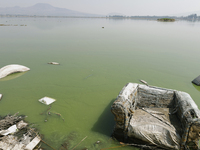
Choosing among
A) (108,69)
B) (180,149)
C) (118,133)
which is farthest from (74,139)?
(108,69)

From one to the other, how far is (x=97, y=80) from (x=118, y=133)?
289cm

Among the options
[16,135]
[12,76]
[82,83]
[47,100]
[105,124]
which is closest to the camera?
[16,135]

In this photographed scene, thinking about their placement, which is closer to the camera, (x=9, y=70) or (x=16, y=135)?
(x=16, y=135)

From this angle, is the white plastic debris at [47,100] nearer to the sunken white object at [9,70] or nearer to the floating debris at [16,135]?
the floating debris at [16,135]

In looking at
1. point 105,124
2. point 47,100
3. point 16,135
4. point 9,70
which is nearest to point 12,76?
point 9,70

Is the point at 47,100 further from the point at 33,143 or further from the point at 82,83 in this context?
the point at 33,143

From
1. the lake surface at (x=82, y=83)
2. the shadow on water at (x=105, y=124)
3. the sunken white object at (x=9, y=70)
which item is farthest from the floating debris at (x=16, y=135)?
the sunken white object at (x=9, y=70)

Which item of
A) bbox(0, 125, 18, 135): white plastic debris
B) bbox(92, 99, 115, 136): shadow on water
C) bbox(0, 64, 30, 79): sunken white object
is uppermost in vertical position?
bbox(0, 64, 30, 79): sunken white object

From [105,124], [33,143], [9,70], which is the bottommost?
[105,124]

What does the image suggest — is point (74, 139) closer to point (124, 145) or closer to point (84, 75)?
point (124, 145)

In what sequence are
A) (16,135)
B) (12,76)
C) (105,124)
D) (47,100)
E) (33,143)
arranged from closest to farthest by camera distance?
1. (33,143)
2. (16,135)
3. (105,124)
4. (47,100)
5. (12,76)

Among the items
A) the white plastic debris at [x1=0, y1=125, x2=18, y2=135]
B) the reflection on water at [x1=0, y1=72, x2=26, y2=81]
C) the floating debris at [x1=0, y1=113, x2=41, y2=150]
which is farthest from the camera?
the reflection on water at [x1=0, y1=72, x2=26, y2=81]

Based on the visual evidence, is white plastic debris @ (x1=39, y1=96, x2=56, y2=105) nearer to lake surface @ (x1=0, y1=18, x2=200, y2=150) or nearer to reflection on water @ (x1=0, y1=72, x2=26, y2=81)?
lake surface @ (x1=0, y1=18, x2=200, y2=150)

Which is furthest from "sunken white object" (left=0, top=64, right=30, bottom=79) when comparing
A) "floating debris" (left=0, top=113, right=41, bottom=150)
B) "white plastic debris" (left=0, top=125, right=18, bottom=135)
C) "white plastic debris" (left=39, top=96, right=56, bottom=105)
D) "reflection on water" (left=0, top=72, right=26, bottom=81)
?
"white plastic debris" (left=0, top=125, right=18, bottom=135)
